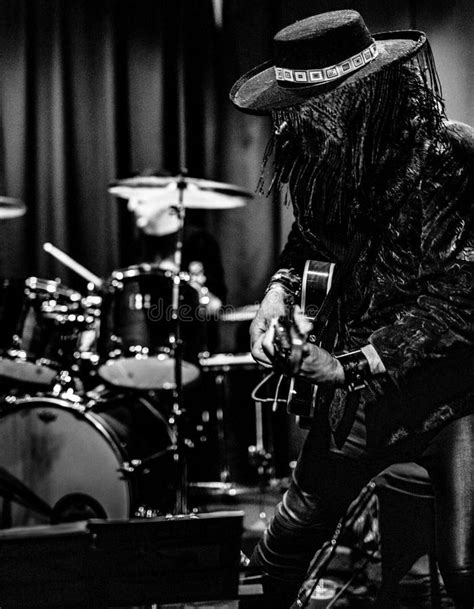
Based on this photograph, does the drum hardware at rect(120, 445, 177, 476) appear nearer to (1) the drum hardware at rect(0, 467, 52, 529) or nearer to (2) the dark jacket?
(1) the drum hardware at rect(0, 467, 52, 529)

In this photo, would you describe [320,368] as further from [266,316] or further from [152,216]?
[152,216]

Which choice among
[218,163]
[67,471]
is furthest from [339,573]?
[218,163]

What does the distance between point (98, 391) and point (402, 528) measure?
8.19ft

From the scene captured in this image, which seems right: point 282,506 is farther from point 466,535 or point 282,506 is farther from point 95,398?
point 95,398

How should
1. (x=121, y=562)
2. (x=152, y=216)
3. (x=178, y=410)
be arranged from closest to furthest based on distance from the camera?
1. (x=121, y=562)
2. (x=178, y=410)
3. (x=152, y=216)

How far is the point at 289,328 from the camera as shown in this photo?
1.84m

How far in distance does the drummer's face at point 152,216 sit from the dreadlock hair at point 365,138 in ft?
11.2

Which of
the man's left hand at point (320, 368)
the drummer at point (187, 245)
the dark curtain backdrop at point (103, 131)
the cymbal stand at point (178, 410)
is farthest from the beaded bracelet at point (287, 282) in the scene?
the dark curtain backdrop at point (103, 131)

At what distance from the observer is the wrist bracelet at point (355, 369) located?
196 cm

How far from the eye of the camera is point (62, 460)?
15.1ft

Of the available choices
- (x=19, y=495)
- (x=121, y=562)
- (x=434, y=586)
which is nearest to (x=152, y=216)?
(x=19, y=495)

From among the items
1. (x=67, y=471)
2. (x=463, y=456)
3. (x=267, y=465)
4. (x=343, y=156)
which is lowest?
(x=267, y=465)

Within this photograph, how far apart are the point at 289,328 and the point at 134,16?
4.65 metres

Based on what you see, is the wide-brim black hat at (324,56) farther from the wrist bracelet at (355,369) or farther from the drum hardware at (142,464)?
the drum hardware at (142,464)
